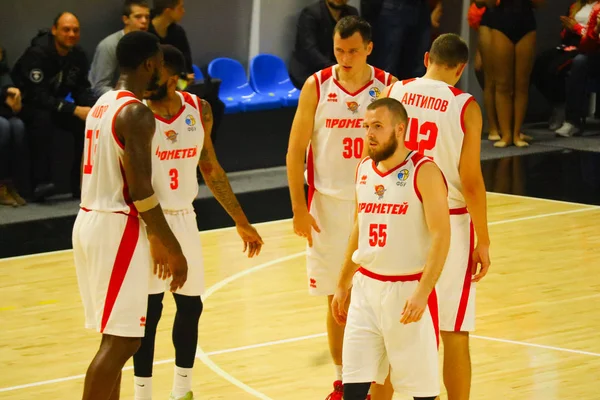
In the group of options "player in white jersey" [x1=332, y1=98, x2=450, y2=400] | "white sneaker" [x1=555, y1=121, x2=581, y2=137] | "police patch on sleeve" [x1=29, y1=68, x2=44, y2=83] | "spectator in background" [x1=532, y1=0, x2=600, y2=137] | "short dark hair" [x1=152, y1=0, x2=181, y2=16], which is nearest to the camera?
"player in white jersey" [x1=332, y1=98, x2=450, y2=400]

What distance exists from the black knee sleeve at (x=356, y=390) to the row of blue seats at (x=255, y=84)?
8.31m

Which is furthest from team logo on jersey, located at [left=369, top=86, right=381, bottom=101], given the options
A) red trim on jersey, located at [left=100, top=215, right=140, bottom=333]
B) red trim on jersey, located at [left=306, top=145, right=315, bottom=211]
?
red trim on jersey, located at [left=100, top=215, right=140, bottom=333]

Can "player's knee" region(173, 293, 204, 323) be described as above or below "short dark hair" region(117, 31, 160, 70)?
below

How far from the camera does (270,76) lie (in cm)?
1379

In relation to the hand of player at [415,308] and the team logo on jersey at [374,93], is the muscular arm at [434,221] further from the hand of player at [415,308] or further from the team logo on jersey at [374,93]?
the team logo on jersey at [374,93]

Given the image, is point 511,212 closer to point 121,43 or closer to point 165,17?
point 165,17

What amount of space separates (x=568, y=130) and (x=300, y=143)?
30.9 feet

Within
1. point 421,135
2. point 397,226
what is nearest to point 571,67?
point 421,135

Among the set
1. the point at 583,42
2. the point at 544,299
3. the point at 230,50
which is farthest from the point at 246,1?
the point at 544,299

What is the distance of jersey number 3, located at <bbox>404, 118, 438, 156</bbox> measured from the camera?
5.46 m

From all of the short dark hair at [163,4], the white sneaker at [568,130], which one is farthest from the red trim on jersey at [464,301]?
the white sneaker at [568,130]

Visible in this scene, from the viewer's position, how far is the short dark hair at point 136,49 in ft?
16.6

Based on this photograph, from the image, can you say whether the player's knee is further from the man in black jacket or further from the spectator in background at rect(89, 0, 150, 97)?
the spectator in background at rect(89, 0, 150, 97)

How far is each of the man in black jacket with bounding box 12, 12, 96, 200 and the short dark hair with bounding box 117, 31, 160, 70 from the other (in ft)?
20.5
